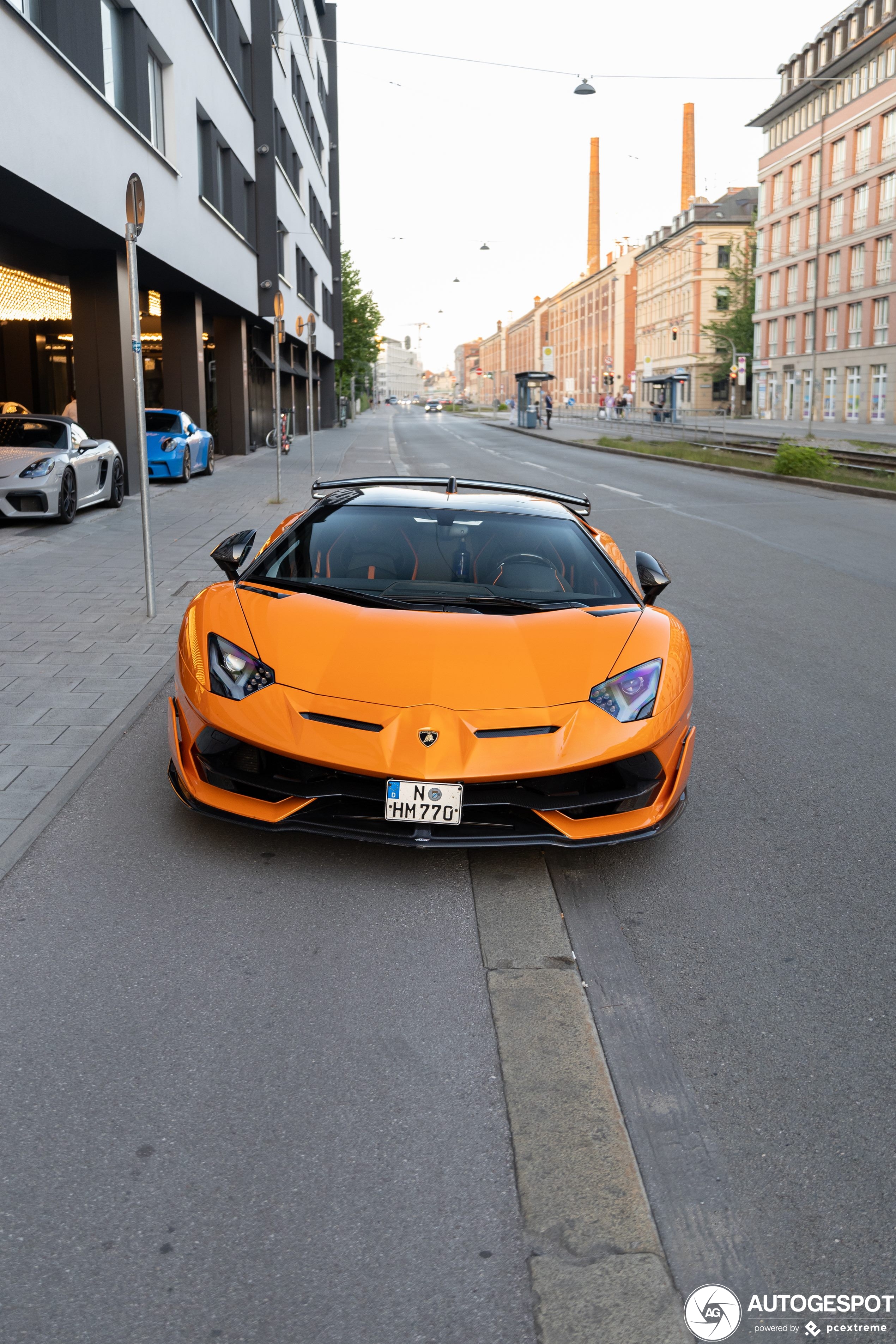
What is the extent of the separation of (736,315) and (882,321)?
2984 cm

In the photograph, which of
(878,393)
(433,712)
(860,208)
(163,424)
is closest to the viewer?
(433,712)

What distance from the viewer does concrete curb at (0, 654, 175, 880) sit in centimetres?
427

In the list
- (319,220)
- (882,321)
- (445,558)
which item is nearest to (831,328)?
(882,321)

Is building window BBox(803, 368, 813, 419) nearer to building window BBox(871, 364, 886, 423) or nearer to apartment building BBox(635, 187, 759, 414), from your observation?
building window BBox(871, 364, 886, 423)

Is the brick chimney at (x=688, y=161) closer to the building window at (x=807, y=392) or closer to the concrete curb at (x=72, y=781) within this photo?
the building window at (x=807, y=392)

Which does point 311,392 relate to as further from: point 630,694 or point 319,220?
point 630,694

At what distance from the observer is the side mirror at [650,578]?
5.23 m

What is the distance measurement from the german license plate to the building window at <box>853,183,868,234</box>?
64.2 metres

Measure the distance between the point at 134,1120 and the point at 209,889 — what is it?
4.36 ft

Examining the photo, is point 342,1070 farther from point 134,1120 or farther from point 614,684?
point 614,684

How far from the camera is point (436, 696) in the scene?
399 centimetres

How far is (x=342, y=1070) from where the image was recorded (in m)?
2.85

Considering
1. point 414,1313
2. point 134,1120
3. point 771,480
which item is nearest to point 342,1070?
point 134,1120

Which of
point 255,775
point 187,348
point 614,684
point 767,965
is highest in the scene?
point 187,348
